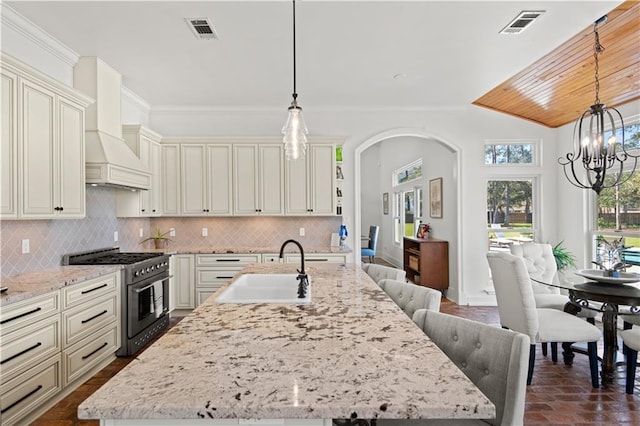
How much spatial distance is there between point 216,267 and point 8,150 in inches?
105

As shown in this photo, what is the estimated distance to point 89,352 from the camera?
307cm

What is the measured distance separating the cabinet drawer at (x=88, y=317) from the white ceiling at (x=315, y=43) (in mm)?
2261

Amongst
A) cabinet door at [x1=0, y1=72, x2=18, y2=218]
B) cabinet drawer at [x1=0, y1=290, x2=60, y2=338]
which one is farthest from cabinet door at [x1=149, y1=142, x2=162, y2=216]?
cabinet drawer at [x1=0, y1=290, x2=60, y2=338]

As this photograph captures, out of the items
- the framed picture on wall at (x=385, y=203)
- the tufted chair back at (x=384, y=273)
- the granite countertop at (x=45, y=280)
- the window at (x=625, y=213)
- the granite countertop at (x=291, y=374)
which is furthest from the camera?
the framed picture on wall at (x=385, y=203)

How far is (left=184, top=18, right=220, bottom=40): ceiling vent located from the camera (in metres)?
3.02

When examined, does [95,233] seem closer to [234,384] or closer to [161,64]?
[161,64]

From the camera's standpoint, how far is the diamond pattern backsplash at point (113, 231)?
302cm

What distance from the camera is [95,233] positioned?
4082 millimetres

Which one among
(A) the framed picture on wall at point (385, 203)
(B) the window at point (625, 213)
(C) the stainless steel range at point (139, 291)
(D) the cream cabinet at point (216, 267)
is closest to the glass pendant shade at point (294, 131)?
(C) the stainless steel range at point (139, 291)

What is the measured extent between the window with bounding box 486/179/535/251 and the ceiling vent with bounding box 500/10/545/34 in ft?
9.66

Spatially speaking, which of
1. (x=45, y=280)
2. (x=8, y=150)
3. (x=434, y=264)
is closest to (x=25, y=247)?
(x=45, y=280)

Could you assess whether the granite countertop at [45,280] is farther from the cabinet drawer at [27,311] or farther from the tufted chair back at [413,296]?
the tufted chair back at [413,296]

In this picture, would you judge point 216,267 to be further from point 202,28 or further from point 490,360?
point 490,360

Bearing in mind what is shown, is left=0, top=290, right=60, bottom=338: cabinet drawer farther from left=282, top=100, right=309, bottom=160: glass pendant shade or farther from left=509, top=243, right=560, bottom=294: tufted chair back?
left=509, top=243, right=560, bottom=294: tufted chair back
